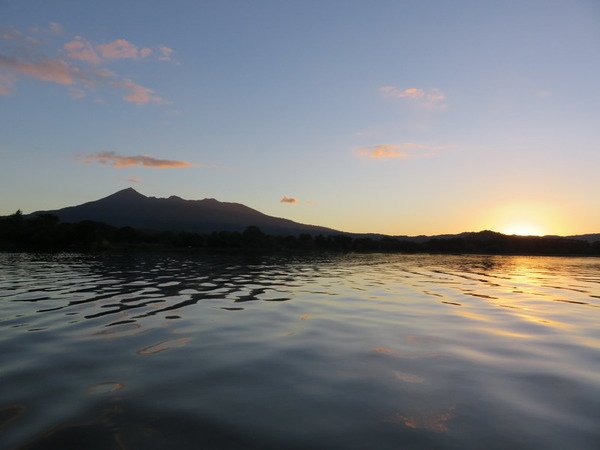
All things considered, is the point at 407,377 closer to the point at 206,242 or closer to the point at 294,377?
the point at 294,377

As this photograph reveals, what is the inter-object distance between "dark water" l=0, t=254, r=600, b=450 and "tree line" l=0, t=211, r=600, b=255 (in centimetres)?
9865

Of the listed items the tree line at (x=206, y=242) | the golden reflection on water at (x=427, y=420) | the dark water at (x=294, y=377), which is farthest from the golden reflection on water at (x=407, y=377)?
the tree line at (x=206, y=242)

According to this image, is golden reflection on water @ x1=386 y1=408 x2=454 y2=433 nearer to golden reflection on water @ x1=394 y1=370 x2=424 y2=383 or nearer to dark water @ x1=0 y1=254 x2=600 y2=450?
dark water @ x1=0 y1=254 x2=600 y2=450

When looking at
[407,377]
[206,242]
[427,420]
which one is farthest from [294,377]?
[206,242]

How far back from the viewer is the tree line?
114 meters

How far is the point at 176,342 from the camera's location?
34.1 feet

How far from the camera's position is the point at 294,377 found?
788cm

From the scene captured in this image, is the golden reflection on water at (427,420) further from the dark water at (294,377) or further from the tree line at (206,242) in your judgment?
the tree line at (206,242)

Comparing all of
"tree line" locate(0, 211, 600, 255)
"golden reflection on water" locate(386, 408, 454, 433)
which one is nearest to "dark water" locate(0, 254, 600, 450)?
"golden reflection on water" locate(386, 408, 454, 433)

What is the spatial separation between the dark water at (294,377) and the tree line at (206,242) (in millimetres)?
98648

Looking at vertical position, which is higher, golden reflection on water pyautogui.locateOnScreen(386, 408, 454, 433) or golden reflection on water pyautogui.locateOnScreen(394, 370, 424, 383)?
golden reflection on water pyautogui.locateOnScreen(386, 408, 454, 433)

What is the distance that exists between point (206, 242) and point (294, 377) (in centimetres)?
13323

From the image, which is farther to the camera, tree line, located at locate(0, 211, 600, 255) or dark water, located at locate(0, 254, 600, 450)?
tree line, located at locate(0, 211, 600, 255)

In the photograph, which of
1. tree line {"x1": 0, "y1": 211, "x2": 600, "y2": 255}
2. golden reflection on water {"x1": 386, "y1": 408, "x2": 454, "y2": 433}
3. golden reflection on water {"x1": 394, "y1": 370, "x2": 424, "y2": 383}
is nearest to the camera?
golden reflection on water {"x1": 386, "y1": 408, "x2": 454, "y2": 433}
